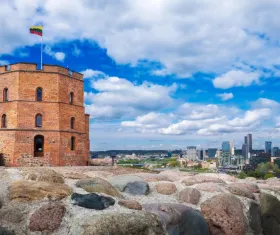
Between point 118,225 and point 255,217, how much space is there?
3202 mm

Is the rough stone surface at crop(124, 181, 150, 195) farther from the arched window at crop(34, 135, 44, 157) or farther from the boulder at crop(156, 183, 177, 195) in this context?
the arched window at crop(34, 135, 44, 157)

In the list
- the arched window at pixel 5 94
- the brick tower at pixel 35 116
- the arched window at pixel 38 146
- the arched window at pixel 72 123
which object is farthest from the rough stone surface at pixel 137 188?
the arched window at pixel 5 94

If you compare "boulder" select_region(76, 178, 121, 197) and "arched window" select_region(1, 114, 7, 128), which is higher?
"arched window" select_region(1, 114, 7, 128)

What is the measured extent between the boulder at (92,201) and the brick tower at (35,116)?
1737 centimetres

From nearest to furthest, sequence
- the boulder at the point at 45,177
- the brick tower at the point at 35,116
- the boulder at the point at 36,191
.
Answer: the boulder at the point at 36,191 < the boulder at the point at 45,177 < the brick tower at the point at 35,116

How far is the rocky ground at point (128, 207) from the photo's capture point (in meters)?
4.71

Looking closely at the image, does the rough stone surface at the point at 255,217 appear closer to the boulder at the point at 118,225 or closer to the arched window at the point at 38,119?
the boulder at the point at 118,225

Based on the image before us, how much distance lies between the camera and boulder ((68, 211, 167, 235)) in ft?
14.8

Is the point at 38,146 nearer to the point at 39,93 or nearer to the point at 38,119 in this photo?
the point at 38,119

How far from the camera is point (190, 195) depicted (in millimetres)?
6465

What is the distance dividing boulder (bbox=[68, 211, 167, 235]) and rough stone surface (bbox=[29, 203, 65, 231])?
0.25 metres

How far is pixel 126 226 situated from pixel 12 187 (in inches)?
81.7

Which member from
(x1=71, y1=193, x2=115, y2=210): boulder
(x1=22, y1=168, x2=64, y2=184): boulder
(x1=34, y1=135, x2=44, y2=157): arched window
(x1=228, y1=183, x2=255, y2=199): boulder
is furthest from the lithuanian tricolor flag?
(x1=71, y1=193, x2=115, y2=210): boulder

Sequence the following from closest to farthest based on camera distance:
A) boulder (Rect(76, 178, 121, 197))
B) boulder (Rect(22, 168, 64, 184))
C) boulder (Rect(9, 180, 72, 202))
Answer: boulder (Rect(9, 180, 72, 202)), boulder (Rect(76, 178, 121, 197)), boulder (Rect(22, 168, 64, 184))
